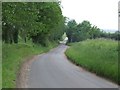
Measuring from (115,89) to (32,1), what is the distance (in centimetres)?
1611

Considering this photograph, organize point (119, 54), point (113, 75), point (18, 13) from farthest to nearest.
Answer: point (18, 13) < point (119, 54) < point (113, 75)

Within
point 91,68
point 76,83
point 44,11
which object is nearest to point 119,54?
point 91,68

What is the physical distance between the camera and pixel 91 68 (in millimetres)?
26547

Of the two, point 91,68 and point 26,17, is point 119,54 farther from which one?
point 26,17

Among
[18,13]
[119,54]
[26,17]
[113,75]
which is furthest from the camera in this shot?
[26,17]

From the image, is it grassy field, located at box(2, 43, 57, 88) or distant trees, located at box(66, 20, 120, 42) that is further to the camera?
distant trees, located at box(66, 20, 120, 42)

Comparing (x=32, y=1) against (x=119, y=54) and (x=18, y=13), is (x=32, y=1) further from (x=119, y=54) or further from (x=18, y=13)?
(x=119, y=54)

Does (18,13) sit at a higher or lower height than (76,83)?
higher

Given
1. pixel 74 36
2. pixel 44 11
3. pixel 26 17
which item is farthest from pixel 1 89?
pixel 74 36

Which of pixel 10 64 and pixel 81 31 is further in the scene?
pixel 81 31

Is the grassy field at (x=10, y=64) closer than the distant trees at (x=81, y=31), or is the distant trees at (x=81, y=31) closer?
the grassy field at (x=10, y=64)

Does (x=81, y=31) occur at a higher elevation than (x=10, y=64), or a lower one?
higher

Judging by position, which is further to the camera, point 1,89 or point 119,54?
point 119,54

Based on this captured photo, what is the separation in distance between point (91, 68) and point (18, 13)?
743 centimetres
